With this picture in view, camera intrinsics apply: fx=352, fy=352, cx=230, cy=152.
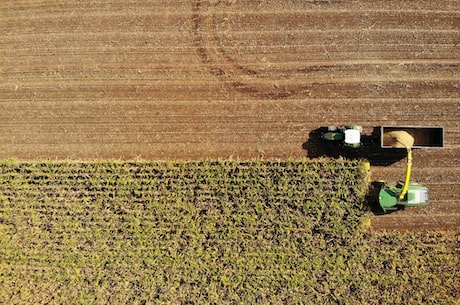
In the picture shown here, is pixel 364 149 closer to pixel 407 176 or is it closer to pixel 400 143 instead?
pixel 400 143

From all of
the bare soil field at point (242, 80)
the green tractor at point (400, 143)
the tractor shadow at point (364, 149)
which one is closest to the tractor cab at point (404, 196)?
the green tractor at point (400, 143)

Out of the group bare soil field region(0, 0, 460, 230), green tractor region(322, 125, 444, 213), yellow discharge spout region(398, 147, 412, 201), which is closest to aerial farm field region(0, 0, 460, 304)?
bare soil field region(0, 0, 460, 230)

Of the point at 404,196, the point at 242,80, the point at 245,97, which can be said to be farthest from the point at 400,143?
the point at 242,80

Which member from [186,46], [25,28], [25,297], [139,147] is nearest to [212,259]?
[139,147]

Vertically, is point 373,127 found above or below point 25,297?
above

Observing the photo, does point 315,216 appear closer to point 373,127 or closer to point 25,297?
point 373,127

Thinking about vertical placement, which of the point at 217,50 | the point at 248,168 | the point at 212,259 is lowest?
the point at 212,259
